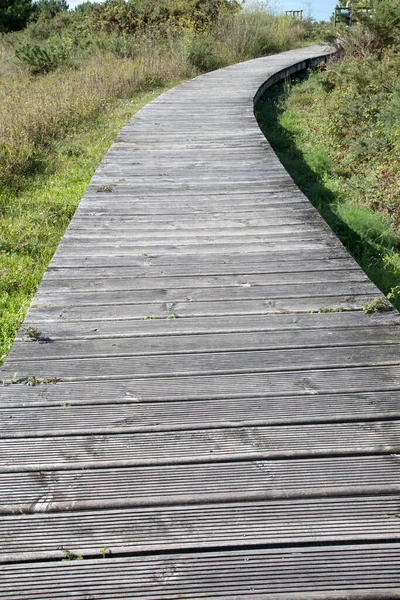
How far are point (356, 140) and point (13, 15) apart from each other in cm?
2466

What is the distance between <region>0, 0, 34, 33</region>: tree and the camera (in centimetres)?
2594

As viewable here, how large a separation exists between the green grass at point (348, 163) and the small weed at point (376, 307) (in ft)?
2.41

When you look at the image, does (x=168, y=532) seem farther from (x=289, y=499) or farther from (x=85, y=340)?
(x=85, y=340)

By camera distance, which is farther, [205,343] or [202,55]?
[202,55]

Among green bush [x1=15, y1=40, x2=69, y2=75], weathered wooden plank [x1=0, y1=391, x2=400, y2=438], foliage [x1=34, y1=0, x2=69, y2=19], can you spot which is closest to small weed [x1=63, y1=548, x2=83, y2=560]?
weathered wooden plank [x1=0, y1=391, x2=400, y2=438]

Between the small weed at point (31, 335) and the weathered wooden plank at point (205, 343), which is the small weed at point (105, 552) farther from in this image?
the small weed at point (31, 335)

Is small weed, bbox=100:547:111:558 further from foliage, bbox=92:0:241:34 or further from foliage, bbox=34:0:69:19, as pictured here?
foliage, bbox=34:0:69:19

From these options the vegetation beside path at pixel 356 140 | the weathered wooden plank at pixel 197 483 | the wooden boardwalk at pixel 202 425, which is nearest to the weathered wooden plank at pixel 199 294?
the wooden boardwalk at pixel 202 425

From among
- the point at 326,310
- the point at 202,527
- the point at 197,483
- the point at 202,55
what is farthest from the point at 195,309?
the point at 202,55

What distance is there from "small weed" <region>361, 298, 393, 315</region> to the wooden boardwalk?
4 centimetres

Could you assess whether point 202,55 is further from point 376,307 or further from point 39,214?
point 376,307

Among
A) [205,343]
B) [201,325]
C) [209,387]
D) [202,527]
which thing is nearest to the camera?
[202,527]

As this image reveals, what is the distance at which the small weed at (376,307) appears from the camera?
8.27ft

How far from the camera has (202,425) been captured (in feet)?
5.98
